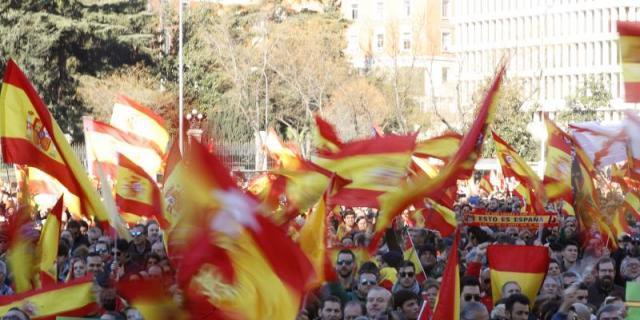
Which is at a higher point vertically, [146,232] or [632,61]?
[632,61]

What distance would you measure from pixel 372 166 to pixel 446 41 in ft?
328

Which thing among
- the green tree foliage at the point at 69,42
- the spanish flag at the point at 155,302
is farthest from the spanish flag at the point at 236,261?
the green tree foliage at the point at 69,42

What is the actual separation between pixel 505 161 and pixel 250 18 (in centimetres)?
4512

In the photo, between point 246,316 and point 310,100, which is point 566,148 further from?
point 310,100

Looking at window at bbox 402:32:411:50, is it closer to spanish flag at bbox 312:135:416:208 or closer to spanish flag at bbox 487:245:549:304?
spanish flag at bbox 312:135:416:208

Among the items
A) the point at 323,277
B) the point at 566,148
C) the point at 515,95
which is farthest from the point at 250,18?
the point at 323,277

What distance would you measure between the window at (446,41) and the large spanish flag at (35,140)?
321ft

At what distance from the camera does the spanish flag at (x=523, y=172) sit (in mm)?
22125

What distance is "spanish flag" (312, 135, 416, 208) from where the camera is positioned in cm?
1469

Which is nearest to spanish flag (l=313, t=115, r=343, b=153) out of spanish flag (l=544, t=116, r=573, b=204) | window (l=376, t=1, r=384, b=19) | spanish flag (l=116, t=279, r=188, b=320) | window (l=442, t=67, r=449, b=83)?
spanish flag (l=544, t=116, r=573, b=204)

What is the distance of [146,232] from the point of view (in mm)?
16547

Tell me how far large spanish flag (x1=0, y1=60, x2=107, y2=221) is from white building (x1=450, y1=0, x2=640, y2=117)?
238ft

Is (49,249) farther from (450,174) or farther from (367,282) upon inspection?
(450,174)

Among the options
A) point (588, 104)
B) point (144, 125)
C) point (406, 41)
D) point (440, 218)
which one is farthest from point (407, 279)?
point (406, 41)
